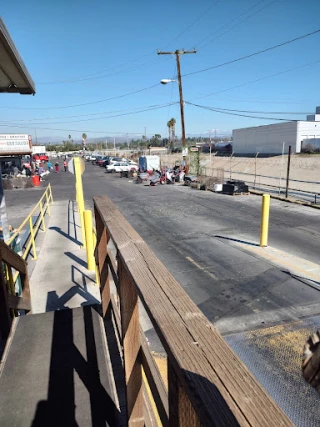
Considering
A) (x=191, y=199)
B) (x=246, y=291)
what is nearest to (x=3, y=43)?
(x=246, y=291)

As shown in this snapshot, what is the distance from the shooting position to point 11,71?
343 cm

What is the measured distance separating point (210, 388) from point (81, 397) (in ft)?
6.79

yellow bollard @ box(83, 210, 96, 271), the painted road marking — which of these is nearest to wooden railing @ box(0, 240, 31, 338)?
yellow bollard @ box(83, 210, 96, 271)

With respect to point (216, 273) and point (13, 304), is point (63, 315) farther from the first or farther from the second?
point (216, 273)

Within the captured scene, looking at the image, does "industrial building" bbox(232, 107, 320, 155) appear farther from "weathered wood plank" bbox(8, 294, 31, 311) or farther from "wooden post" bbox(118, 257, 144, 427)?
"wooden post" bbox(118, 257, 144, 427)

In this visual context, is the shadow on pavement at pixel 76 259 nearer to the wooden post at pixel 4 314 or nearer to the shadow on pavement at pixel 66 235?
the shadow on pavement at pixel 66 235

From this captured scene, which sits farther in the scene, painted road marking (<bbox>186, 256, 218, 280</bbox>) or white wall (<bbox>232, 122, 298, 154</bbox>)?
white wall (<bbox>232, 122, 298, 154</bbox>)

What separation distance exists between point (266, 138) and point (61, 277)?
58393 millimetres

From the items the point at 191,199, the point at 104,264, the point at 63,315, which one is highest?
the point at 104,264

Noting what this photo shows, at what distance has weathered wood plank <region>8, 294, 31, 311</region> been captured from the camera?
11.8 feet

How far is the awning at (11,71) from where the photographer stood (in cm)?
250

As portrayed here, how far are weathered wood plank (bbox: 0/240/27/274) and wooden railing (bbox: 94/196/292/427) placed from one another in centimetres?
212

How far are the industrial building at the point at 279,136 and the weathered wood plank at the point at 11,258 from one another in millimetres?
50613

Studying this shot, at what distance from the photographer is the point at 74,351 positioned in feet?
9.76
